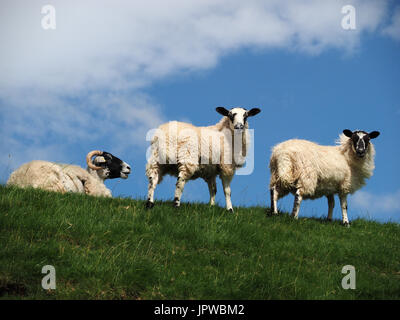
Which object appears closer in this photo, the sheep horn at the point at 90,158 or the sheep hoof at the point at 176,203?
the sheep hoof at the point at 176,203

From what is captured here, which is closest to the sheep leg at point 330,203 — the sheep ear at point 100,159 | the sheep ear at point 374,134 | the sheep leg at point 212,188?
the sheep ear at point 374,134

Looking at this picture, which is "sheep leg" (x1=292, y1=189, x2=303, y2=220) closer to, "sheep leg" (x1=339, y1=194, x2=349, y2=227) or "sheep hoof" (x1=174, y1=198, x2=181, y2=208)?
"sheep leg" (x1=339, y1=194, x2=349, y2=227)

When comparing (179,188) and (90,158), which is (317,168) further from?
(90,158)

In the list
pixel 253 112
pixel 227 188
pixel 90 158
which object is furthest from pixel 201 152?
pixel 90 158

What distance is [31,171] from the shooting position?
15516mm

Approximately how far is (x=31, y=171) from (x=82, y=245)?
20.2ft

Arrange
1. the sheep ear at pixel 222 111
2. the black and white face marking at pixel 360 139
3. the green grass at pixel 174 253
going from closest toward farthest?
the green grass at pixel 174 253, the sheep ear at pixel 222 111, the black and white face marking at pixel 360 139

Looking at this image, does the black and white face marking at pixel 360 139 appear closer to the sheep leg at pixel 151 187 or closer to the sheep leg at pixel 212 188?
the sheep leg at pixel 212 188

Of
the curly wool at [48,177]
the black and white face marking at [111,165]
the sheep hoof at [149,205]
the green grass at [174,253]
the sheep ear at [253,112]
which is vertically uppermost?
the sheep ear at [253,112]

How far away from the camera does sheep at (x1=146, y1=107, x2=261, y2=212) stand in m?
12.4

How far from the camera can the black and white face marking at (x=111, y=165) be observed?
18625 millimetres

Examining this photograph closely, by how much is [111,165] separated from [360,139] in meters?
9.38

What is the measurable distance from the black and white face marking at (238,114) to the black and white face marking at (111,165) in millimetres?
6324
